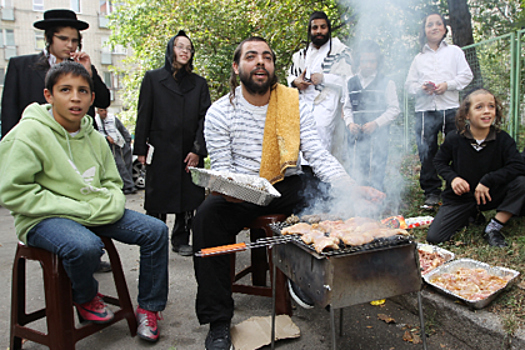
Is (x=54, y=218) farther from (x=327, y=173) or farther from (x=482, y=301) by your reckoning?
(x=482, y=301)

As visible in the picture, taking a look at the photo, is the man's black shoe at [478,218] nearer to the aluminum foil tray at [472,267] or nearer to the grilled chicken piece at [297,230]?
the aluminum foil tray at [472,267]

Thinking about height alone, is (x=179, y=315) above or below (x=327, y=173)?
below

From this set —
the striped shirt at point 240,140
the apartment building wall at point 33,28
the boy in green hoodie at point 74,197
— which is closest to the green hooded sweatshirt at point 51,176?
the boy in green hoodie at point 74,197

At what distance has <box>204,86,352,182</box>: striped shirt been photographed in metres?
3.05

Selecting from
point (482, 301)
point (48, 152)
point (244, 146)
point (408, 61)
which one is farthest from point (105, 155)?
point (408, 61)

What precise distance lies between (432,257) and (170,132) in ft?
10.0

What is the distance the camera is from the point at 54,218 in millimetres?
2359

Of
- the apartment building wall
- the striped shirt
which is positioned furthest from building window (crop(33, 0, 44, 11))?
the striped shirt

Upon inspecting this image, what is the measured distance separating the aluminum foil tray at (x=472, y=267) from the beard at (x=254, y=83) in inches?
78.6

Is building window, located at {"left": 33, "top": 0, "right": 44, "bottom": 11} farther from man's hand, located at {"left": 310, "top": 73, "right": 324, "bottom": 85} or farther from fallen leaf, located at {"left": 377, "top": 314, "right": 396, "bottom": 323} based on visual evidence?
fallen leaf, located at {"left": 377, "top": 314, "right": 396, "bottom": 323}

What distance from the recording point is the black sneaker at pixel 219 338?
2418 mm

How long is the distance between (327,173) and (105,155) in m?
1.80

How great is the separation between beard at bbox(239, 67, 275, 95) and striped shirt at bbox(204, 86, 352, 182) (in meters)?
0.14

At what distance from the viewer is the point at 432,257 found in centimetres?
333
